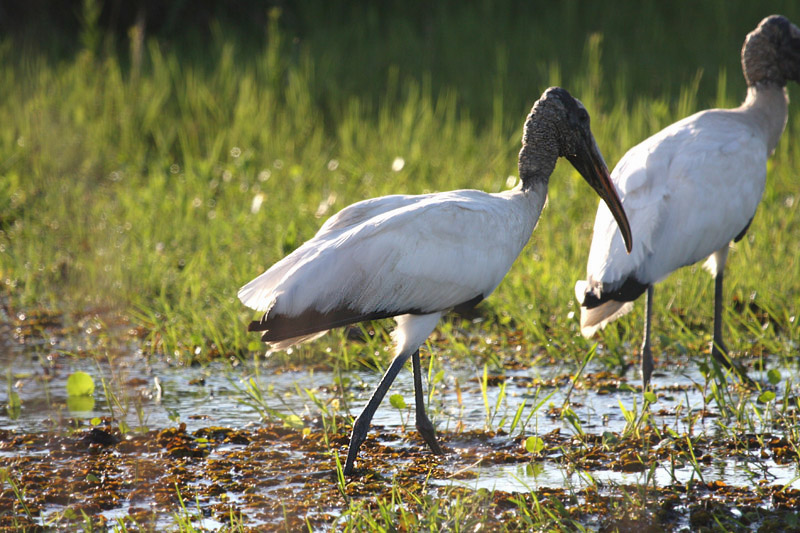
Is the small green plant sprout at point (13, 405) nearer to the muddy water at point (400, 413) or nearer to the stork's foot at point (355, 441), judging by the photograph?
the muddy water at point (400, 413)

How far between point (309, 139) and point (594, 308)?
3971 mm

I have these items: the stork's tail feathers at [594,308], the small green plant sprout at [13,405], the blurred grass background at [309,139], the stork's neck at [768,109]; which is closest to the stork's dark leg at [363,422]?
the stork's tail feathers at [594,308]

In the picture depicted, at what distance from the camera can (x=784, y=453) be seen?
3.47 meters

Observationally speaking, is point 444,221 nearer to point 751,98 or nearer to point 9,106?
point 751,98

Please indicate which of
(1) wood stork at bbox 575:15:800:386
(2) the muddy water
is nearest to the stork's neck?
(1) wood stork at bbox 575:15:800:386

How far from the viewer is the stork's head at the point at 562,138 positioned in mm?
3914

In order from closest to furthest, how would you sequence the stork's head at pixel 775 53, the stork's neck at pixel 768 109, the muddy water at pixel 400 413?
the muddy water at pixel 400 413, the stork's neck at pixel 768 109, the stork's head at pixel 775 53

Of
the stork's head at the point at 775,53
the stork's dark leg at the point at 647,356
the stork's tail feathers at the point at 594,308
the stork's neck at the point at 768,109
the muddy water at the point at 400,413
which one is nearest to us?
the muddy water at the point at 400,413

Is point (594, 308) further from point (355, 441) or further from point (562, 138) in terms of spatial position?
point (355, 441)

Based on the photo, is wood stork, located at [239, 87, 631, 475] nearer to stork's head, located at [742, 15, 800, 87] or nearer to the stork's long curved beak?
the stork's long curved beak

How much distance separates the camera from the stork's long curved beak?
3848 mm

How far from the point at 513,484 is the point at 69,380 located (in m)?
1.78

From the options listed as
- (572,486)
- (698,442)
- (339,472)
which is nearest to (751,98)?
(698,442)

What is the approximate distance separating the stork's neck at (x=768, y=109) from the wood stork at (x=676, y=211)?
0.17 meters
